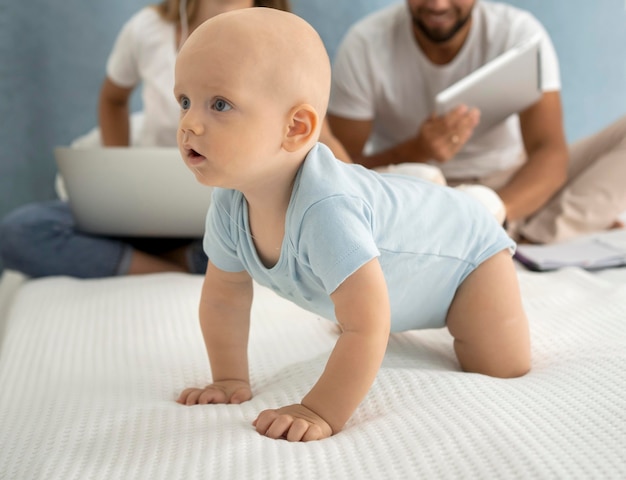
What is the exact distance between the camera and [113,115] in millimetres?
1954

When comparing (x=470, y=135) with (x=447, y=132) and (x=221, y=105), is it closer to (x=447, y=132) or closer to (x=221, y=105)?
(x=447, y=132)

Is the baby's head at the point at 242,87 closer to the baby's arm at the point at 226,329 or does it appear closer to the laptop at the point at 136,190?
the baby's arm at the point at 226,329

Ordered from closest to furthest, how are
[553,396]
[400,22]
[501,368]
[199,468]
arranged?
[199,468]
[553,396]
[501,368]
[400,22]

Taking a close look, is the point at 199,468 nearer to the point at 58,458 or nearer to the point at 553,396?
the point at 58,458

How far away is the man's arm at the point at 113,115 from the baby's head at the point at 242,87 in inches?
52.3

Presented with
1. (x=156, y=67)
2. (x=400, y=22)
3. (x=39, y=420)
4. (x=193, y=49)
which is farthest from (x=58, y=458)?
(x=400, y=22)

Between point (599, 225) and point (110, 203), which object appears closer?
point (110, 203)

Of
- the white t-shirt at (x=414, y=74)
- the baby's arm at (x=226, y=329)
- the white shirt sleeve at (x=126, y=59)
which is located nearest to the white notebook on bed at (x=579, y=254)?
the white t-shirt at (x=414, y=74)

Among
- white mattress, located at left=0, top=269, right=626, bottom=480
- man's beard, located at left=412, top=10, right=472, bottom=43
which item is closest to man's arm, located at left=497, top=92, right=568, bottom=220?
man's beard, located at left=412, top=10, right=472, bottom=43

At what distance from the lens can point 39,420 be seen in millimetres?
778

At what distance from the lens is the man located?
5.74 ft

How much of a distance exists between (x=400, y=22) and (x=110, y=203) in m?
1.01

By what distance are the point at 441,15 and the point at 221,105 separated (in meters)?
1.32

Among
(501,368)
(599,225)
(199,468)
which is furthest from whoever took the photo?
(599,225)
